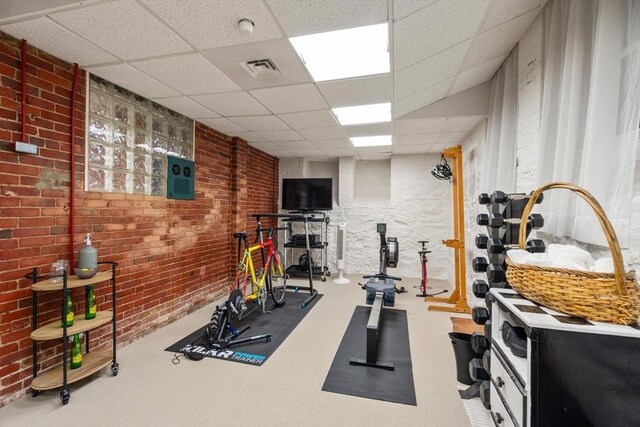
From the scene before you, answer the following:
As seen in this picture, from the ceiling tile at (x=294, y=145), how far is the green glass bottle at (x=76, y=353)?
3731 millimetres

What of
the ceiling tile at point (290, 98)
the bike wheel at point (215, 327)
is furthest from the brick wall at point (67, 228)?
the ceiling tile at point (290, 98)

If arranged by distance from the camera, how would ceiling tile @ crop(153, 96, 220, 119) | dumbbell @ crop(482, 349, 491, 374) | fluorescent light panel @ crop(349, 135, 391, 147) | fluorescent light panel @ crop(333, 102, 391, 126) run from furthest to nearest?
fluorescent light panel @ crop(349, 135, 391, 147)
fluorescent light panel @ crop(333, 102, 391, 126)
ceiling tile @ crop(153, 96, 220, 119)
dumbbell @ crop(482, 349, 491, 374)

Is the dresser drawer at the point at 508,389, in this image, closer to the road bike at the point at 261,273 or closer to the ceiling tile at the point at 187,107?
the road bike at the point at 261,273

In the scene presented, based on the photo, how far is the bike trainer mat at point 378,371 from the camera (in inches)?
82.4

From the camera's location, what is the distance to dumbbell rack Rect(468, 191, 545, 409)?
1556mm

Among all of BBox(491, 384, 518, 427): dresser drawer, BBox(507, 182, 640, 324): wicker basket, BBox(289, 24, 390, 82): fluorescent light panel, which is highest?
BBox(289, 24, 390, 82): fluorescent light panel

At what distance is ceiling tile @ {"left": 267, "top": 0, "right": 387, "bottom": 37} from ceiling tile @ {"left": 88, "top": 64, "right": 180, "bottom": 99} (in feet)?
4.87

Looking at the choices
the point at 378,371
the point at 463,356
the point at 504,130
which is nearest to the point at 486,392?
the point at 463,356

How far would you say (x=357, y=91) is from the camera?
9.12ft

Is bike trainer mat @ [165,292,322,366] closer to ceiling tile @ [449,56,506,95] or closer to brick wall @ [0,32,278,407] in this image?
brick wall @ [0,32,278,407]

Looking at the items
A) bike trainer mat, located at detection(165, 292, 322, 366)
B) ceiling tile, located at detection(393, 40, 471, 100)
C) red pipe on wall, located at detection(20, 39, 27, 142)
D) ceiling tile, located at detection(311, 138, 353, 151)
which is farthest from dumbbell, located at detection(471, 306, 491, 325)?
ceiling tile, located at detection(311, 138, 353, 151)

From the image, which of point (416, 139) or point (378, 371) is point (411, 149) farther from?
point (378, 371)

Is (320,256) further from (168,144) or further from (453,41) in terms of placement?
(453,41)

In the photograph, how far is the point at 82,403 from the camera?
1.95 m
